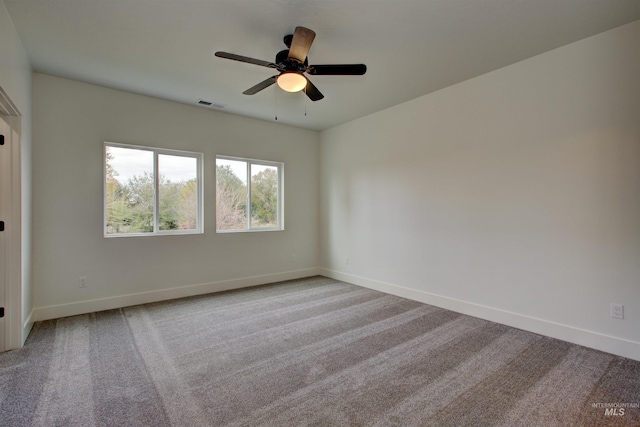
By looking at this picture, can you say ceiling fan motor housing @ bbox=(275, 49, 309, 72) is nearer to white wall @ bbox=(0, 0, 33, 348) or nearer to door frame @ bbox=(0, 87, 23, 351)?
white wall @ bbox=(0, 0, 33, 348)

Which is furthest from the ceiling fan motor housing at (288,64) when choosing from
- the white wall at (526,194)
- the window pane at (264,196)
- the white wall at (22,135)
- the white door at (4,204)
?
the window pane at (264,196)

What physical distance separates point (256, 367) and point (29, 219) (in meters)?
2.94

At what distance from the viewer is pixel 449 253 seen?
12.6ft

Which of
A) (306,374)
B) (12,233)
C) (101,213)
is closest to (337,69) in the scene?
(306,374)

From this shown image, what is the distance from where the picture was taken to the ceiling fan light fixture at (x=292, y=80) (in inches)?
98.2

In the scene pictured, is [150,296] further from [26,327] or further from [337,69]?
[337,69]

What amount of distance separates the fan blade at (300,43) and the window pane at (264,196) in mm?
2999

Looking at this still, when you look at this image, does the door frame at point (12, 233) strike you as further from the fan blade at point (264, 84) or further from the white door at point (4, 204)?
the fan blade at point (264, 84)

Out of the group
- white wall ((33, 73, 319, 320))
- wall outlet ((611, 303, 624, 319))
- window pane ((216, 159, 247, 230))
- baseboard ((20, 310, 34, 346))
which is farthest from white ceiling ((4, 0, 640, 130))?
baseboard ((20, 310, 34, 346))

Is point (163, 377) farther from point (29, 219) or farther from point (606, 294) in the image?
point (606, 294)

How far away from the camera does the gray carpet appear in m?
1.86

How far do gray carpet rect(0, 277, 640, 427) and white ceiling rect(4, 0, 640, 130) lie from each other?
110 inches

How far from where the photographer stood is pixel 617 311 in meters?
2.63

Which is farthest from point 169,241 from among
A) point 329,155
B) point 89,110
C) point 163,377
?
point 329,155
